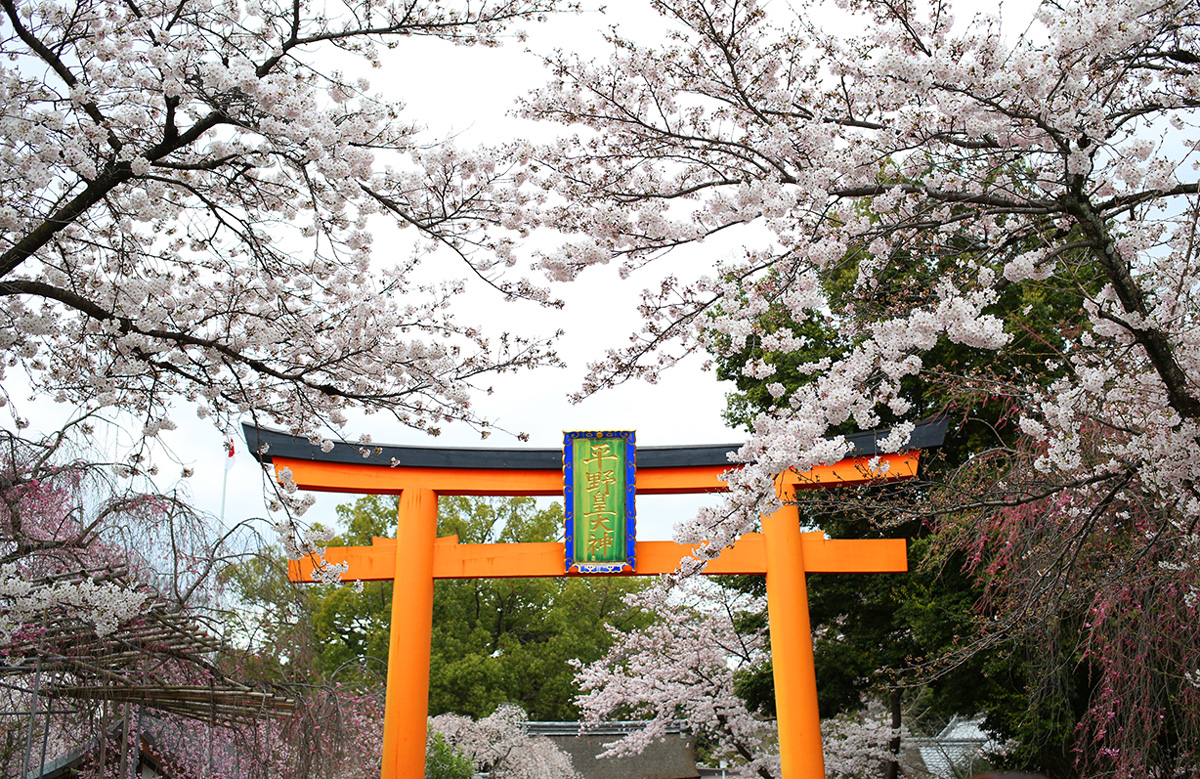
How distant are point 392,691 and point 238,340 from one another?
5.09 m

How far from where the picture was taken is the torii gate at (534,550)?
8.09 metres

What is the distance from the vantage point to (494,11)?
3914 mm

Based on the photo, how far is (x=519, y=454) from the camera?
8.88 meters

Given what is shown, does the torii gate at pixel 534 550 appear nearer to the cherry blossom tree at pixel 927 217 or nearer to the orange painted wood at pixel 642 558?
the orange painted wood at pixel 642 558

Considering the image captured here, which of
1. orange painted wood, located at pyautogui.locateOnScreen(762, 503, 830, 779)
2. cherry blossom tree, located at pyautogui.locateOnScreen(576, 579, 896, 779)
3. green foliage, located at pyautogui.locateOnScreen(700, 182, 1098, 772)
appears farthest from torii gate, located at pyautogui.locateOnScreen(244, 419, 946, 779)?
cherry blossom tree, located at pyautogui.locateOnScreen(576, 579, 896, 779)

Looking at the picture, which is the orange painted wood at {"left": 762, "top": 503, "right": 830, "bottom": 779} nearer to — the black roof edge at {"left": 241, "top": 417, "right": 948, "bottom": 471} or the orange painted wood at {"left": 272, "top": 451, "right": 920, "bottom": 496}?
the orange painted wood at {"left": 272, "top": 451, "right": 920, "bottom": 496}

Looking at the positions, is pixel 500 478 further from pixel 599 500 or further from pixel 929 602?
pixel 929 602

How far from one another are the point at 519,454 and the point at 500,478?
335mm

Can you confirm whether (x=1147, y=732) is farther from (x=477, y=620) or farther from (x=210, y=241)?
(x=477, y=620)

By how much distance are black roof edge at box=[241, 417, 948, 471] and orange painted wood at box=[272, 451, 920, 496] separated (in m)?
0.08

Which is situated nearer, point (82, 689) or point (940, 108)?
point (940, 108)

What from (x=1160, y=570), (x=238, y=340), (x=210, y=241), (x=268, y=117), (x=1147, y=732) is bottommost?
(x=1147, y=732)

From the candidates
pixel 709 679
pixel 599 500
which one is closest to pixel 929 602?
pixel 709 679

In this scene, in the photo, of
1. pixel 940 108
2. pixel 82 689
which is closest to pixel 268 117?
pixel 940 108
